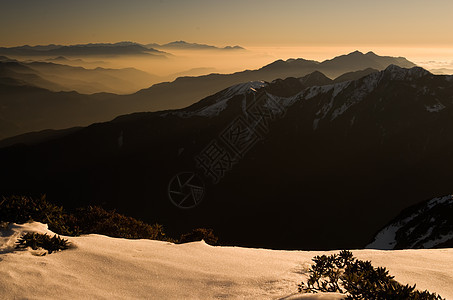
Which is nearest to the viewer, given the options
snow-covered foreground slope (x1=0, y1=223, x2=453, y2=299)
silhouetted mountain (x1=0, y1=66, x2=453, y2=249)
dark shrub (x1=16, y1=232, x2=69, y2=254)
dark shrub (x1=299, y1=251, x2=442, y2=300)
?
dark shrub (x1=299, y1=251, x2=442, y2=300)

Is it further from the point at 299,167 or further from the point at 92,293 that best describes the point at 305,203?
the point at 92,293

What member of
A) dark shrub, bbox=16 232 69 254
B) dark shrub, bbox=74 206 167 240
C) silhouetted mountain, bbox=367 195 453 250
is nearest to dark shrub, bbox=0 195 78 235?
dark shrub, bbox=16 232 69 254

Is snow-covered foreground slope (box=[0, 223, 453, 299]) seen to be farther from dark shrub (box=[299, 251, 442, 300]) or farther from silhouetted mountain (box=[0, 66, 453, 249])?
silhouetted mountain (box=[0, 66, 453, 249])

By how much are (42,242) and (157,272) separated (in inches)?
165

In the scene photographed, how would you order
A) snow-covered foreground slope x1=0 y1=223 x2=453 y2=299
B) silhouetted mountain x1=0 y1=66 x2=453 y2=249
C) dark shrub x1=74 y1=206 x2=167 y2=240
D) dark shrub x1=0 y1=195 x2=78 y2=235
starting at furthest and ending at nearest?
silhouetted mountain x1=0 y1=66 x2=453 y2=249
dark shrub x1=74 y1=206 x2=167 y2=240
dark shrub x1=0 y1=195 x2=78 y2=235
snow-covered foreground slope x1=0 y1=223 x2=453 y2=299

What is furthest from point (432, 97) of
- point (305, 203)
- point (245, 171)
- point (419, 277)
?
point (419, 277)

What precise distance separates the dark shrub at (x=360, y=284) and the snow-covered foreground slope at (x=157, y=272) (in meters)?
0.61

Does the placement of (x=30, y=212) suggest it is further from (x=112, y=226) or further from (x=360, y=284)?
(x=112, y=226)

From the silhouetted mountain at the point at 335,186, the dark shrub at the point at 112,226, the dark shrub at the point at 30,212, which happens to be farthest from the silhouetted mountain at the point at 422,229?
the silhouetted mountain at the point at 335,186

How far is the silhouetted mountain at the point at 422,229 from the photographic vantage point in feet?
172

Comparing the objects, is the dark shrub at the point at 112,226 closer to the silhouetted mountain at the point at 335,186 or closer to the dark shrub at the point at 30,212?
the dark shrub at the point at 30,212

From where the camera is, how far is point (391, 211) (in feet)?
461

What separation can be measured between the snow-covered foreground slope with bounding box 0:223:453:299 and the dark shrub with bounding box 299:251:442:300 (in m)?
0.61

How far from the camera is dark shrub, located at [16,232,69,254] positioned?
1015 centimetres
